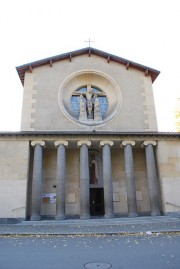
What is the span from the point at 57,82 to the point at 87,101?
10.5ft

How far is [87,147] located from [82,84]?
23.8ft

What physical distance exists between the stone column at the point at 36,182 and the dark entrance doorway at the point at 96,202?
4.74 meters

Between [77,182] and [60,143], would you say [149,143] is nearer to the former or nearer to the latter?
[77,182]

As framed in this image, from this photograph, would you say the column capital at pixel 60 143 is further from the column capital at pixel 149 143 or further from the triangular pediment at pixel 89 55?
the triangular pediment at pixel 89 55

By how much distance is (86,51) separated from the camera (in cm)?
2309

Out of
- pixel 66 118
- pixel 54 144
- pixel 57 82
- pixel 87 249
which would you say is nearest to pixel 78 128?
pixel 66 118

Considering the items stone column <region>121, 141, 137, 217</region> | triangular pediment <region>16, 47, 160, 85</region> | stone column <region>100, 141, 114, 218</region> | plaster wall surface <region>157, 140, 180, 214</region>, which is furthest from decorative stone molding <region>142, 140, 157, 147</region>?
triangular pediment <region>16, 47, 160, 85</region>

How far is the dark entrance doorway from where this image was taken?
770 inches

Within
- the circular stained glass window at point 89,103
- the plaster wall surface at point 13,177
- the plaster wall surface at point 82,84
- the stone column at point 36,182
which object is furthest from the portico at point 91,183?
the circular stained glass window at point 89,103

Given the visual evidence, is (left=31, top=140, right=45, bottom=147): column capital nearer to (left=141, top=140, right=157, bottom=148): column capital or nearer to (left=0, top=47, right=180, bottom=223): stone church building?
(left=0, top=47, right=180, bottom=223): stone church building

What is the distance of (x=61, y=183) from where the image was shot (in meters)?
17.3

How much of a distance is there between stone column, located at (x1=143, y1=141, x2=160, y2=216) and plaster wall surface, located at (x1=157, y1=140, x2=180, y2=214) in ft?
1.67

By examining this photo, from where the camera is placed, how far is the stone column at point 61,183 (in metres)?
16.7

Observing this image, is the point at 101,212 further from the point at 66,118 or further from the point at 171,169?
the point at 66,118
